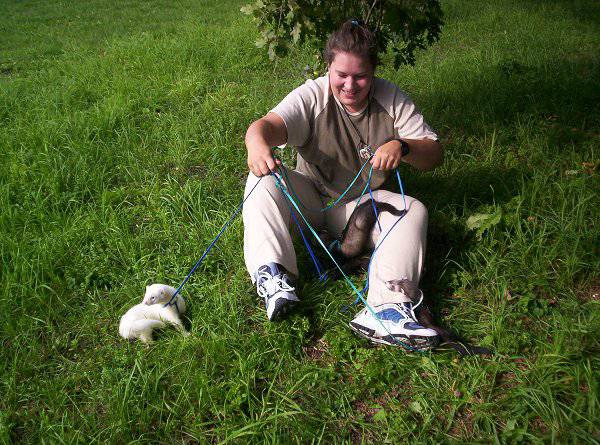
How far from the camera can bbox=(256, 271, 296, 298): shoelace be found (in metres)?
2.13

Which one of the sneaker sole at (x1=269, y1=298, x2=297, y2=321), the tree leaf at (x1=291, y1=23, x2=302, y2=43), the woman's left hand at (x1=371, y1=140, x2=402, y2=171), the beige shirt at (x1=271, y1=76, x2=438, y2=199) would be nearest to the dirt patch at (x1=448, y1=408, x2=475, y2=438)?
the sneaker sole at (x1=269, y1=298, x2=297, y2=321)

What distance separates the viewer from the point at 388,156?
2148 mm

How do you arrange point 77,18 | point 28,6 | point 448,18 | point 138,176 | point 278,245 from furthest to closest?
→ point 28,6, point 77,18, point 448,18, point 138,176, point 278,245

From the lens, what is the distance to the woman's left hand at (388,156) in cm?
214

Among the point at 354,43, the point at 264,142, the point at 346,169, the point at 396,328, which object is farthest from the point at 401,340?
the point at 354,43

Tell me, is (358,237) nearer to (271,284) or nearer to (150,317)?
(271,284)

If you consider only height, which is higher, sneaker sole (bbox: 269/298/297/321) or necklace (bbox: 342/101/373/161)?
necklace (bbox: 342/101/373/161)

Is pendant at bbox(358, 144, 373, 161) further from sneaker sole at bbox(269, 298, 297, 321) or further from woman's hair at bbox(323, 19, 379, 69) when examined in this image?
sneaker sole at bbox(269, 298, 297, 321)

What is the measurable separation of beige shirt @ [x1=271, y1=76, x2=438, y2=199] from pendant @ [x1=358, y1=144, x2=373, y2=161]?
0.06ft

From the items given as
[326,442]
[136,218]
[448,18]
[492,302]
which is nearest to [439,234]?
[492,302]

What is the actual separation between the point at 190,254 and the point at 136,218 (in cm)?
60

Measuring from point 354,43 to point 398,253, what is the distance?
3.23 feet

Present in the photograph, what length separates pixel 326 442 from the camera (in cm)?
177

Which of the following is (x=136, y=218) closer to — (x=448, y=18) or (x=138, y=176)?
(x=138, y=176)
